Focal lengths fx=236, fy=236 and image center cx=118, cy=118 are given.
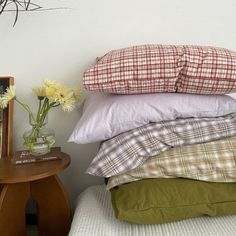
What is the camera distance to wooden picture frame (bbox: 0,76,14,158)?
107 centimetres

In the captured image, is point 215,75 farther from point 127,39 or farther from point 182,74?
point 127,39

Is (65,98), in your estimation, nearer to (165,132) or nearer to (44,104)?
(44,104)

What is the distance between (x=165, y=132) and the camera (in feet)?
2.48

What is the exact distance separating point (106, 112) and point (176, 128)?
0.77 feet

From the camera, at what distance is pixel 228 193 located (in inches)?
27.9

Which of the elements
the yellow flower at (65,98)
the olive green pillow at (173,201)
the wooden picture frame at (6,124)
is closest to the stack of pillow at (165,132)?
the olive green pillow at (173,201)

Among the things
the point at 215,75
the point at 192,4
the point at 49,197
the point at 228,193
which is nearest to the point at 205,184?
the point at 228,193

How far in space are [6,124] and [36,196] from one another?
1.16 ft

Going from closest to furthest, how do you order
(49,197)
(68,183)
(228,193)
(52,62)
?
(228,193) < (49,197) < (52,62) < (68,183)

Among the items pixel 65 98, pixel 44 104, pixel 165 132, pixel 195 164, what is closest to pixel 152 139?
pixel 165 132

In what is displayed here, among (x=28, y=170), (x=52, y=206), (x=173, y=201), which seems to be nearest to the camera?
(x=173, y=201)

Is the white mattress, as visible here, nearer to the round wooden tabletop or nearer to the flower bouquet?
the round wooden tabletop

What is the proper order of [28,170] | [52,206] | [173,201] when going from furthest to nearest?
[52,206]
[28,170]
[173,201]

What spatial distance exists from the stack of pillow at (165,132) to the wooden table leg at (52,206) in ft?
1.03
